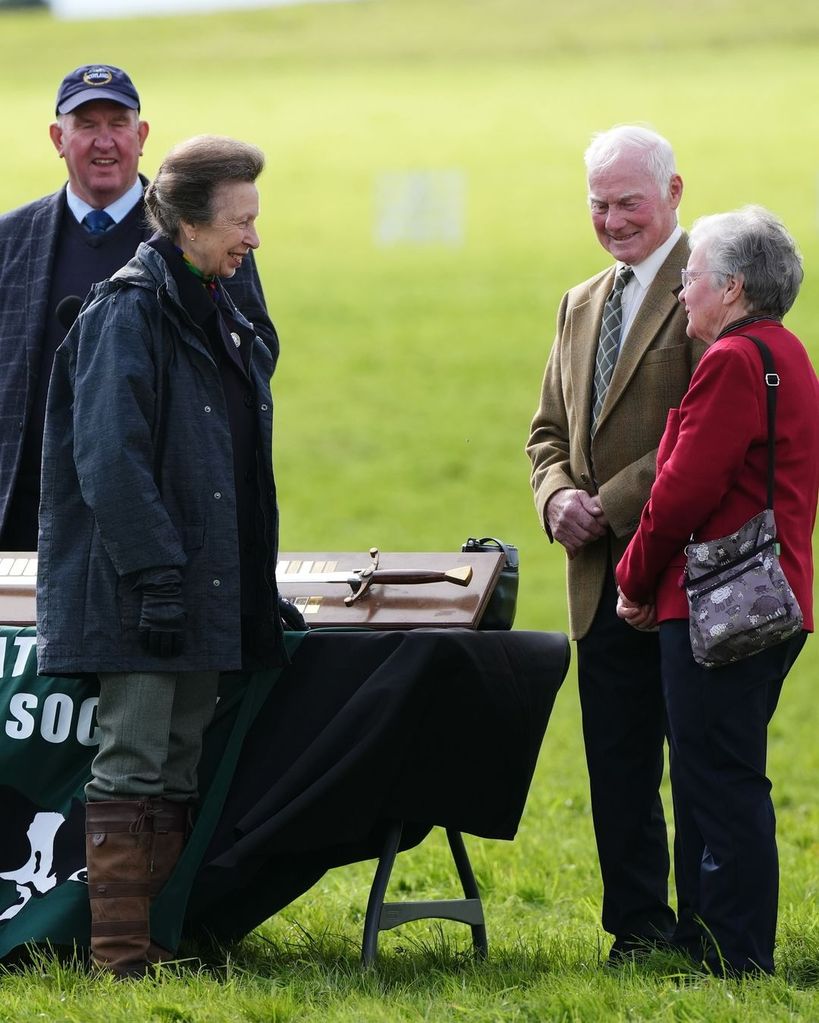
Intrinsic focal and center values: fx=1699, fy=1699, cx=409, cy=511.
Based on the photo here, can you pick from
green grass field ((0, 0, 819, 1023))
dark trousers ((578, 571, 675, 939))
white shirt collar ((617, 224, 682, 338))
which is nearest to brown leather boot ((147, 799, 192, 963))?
green grass field ((0, 0, 819, 1023))

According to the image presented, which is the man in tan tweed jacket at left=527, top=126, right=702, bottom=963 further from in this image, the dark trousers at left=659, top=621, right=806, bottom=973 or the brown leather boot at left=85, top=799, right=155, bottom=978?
the brown leather boot at left=85, top=799, right=155, bottom=978

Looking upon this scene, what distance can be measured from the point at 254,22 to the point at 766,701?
169 feet

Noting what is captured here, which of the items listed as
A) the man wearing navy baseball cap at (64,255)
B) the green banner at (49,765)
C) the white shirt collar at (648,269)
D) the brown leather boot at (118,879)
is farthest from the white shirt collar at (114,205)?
the brown leather boot at (118,879)

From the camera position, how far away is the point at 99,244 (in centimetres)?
508

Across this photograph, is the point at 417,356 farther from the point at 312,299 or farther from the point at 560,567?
the point at 560,567

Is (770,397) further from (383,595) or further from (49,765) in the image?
(49,765)

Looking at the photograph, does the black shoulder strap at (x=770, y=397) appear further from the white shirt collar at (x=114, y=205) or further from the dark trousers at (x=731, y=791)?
the white shirt collar at (x=114, y=205)

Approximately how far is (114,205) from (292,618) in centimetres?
162

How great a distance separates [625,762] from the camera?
4.55m

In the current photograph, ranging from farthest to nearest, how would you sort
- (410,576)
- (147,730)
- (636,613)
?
(410,576) → (636,613) → (147,730)

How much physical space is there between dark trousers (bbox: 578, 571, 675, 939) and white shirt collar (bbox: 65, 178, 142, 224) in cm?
187

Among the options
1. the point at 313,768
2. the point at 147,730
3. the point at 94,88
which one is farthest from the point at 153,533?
the point at 94,88

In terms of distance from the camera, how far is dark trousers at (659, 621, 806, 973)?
3900mm

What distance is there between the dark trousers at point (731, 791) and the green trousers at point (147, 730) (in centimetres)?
113
